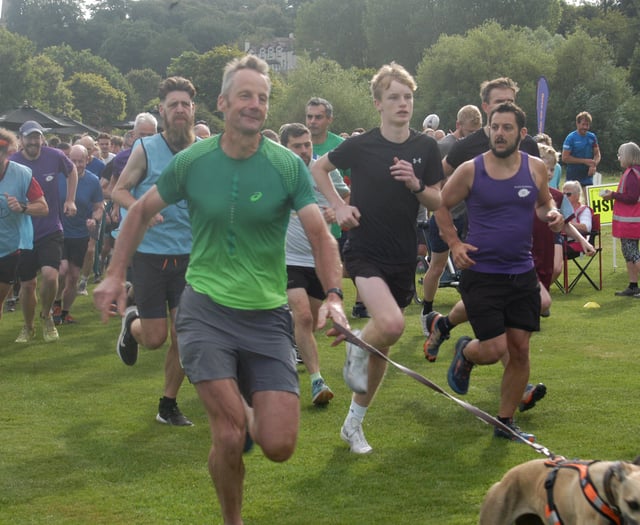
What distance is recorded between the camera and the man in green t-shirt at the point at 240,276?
16.0 feet

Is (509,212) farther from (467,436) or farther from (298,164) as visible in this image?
(298,164)

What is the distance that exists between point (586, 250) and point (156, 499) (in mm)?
4303

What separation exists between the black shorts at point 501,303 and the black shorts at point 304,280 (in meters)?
1.97

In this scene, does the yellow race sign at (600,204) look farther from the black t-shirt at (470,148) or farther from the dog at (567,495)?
the dog at (567,495)

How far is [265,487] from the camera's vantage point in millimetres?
6273

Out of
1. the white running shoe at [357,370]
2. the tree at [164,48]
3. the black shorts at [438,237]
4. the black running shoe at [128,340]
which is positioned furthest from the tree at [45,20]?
the white running shoe at [357,370]

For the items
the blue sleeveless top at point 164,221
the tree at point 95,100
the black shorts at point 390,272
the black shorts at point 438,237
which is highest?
the blue sleeveless top at point 164,221

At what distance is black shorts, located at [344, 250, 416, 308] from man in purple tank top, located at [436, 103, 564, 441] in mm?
358

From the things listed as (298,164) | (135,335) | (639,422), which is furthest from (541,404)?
(298,164)

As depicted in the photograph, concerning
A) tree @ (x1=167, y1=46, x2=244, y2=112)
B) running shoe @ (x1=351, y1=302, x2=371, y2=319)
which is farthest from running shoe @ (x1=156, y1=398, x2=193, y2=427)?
tree @ (x1=167, y1=46, x2=244, y2=112)

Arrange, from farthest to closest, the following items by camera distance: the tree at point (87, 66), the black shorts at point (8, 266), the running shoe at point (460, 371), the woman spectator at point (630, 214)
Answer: the tree at point (87, 66)
the woman spectator at point (630, 214)
the black shorts at point (8, 266)
the running shoe at point (460, 371)

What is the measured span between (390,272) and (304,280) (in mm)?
1871

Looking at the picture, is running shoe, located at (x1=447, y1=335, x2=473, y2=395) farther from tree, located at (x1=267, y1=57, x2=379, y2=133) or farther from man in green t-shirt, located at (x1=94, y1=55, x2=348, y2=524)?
tree, located at (x1=267, y1=57, x2=379, y2=133)

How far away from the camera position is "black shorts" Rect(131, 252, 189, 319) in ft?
25.4
